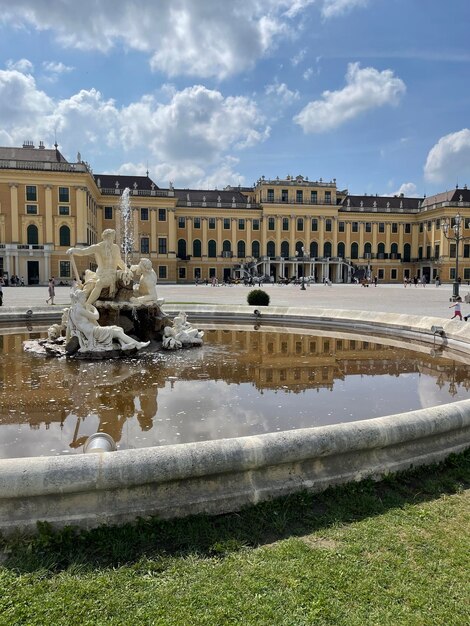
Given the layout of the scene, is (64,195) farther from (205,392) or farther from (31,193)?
(205,392)

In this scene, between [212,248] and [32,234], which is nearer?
[32,234]

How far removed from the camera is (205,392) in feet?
23.3

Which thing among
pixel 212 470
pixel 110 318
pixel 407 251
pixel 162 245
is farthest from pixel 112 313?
pixel 407 251

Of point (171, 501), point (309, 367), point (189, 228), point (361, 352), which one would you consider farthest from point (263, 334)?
point (189, 228)

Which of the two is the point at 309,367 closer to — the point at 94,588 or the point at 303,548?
the point at 303,548

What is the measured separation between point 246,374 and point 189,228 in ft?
214

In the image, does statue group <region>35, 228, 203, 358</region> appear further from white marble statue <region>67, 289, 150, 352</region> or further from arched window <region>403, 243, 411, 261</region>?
arched window <region>403, 243, 411, 261</region>

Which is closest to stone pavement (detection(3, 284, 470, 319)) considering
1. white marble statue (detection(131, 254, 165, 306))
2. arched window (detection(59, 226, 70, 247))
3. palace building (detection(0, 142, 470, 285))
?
white marble statue (detection(131, 254, 165, 306))

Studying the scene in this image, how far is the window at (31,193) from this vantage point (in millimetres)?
52469

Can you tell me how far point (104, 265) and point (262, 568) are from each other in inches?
362

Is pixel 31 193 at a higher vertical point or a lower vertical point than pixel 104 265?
higher

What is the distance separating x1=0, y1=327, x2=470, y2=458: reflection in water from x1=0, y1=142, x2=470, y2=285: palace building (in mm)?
52522

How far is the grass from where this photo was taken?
2.64 metres

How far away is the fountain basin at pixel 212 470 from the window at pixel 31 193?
5497 centimetres
